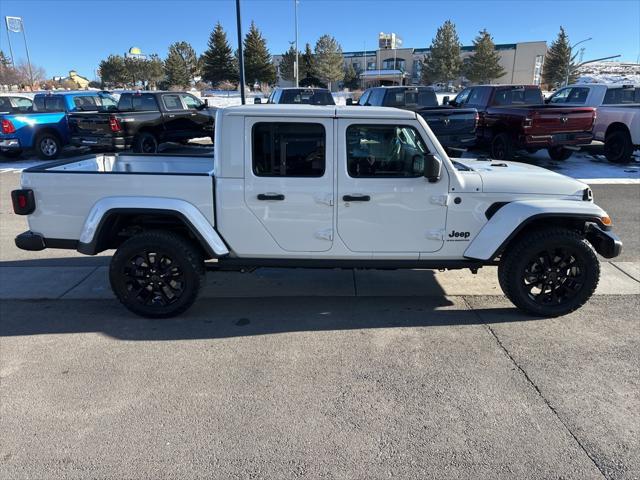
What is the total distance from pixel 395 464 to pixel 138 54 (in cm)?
8321

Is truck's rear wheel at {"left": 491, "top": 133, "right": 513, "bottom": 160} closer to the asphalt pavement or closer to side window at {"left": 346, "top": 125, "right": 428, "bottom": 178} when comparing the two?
the asphalt pavement

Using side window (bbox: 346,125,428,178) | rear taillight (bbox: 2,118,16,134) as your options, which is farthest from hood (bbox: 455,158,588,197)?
rear taillight (bbox: 2,118,16,134)

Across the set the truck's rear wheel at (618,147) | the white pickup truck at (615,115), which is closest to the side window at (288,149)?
the white pickup truck at (615,115)

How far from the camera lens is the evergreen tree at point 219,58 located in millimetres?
57850

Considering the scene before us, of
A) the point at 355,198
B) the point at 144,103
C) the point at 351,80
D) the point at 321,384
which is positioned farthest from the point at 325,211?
the point at 351,80

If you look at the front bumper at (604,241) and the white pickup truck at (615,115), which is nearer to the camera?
the front bumper at (604,241)

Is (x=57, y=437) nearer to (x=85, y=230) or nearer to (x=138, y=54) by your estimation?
(x=85, y=230)

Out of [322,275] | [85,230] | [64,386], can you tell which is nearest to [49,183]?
[85,230]

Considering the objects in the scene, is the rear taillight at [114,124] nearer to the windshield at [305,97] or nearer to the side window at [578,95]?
the windshield at [305,97]

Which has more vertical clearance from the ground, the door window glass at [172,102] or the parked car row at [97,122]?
the door window glass at [172,102]

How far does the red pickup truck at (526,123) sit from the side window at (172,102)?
8738 millimetres

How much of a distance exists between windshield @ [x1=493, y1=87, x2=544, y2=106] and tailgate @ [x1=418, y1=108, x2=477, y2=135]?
94.5 inches

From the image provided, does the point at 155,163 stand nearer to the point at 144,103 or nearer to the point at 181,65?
the point at 144,103

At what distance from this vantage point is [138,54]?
7494 cm
